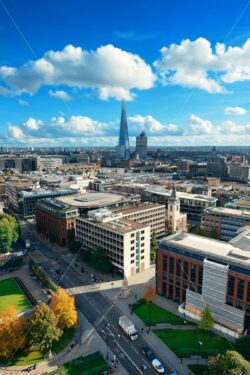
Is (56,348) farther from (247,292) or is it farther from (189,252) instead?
(247,292)

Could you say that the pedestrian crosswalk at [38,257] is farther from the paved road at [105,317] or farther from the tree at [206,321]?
the tree at [206,321]

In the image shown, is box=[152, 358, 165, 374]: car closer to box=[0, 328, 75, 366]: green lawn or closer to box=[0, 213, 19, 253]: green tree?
box=[0, 328, 75, 366]: green lawn

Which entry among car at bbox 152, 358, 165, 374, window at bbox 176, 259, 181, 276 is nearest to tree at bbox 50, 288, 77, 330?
car at bbox 152, 358, 165, 374

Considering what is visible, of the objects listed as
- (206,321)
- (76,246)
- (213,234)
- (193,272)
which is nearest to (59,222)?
(76,246)

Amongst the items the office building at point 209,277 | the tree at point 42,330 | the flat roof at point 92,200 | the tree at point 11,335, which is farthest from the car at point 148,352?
the flat roof at point 92,200

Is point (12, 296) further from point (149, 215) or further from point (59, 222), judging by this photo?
point (149, 215)

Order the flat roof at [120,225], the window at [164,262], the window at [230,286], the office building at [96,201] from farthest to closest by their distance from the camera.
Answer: the office building at [96,201], the flat roof at [120,225], the window at [164,262], the window at [230,286]
